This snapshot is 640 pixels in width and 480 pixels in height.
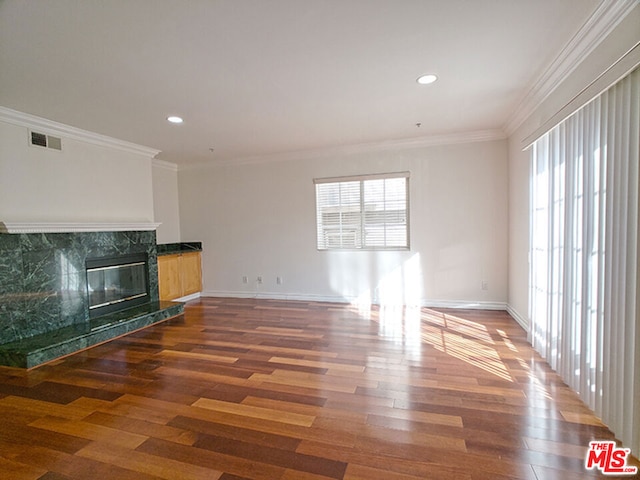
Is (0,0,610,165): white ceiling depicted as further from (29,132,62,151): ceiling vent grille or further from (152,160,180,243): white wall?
(152,160,180,243): white wall

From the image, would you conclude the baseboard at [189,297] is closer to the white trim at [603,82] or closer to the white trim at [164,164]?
the white trim at [164,164]

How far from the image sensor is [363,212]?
5.14 m

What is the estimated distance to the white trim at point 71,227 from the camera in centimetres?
318

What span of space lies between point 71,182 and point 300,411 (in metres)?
4.01

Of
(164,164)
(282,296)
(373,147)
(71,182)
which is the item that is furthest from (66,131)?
(373,147)

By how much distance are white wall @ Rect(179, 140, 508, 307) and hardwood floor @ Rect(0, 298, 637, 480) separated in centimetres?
129

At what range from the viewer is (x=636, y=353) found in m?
1.66

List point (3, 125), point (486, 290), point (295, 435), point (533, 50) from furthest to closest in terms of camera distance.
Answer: point (486, 290), point (3, 125), point (533, 50), point (295, 435)

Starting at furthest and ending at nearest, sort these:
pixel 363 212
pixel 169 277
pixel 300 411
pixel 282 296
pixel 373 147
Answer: pixel 282 296
pixel 169 277
pixel 363 212
pixel 373 147
pixel 300 411

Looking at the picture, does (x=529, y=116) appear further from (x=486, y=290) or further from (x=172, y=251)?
(x=172, y=251)

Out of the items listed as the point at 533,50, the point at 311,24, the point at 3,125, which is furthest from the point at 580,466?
the point at 3,125

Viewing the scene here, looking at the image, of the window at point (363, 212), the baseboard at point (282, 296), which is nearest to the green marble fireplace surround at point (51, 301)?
the baseboard at point (282, 296)

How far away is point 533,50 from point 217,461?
3.54m

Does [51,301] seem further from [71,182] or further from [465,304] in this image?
[465,304]
